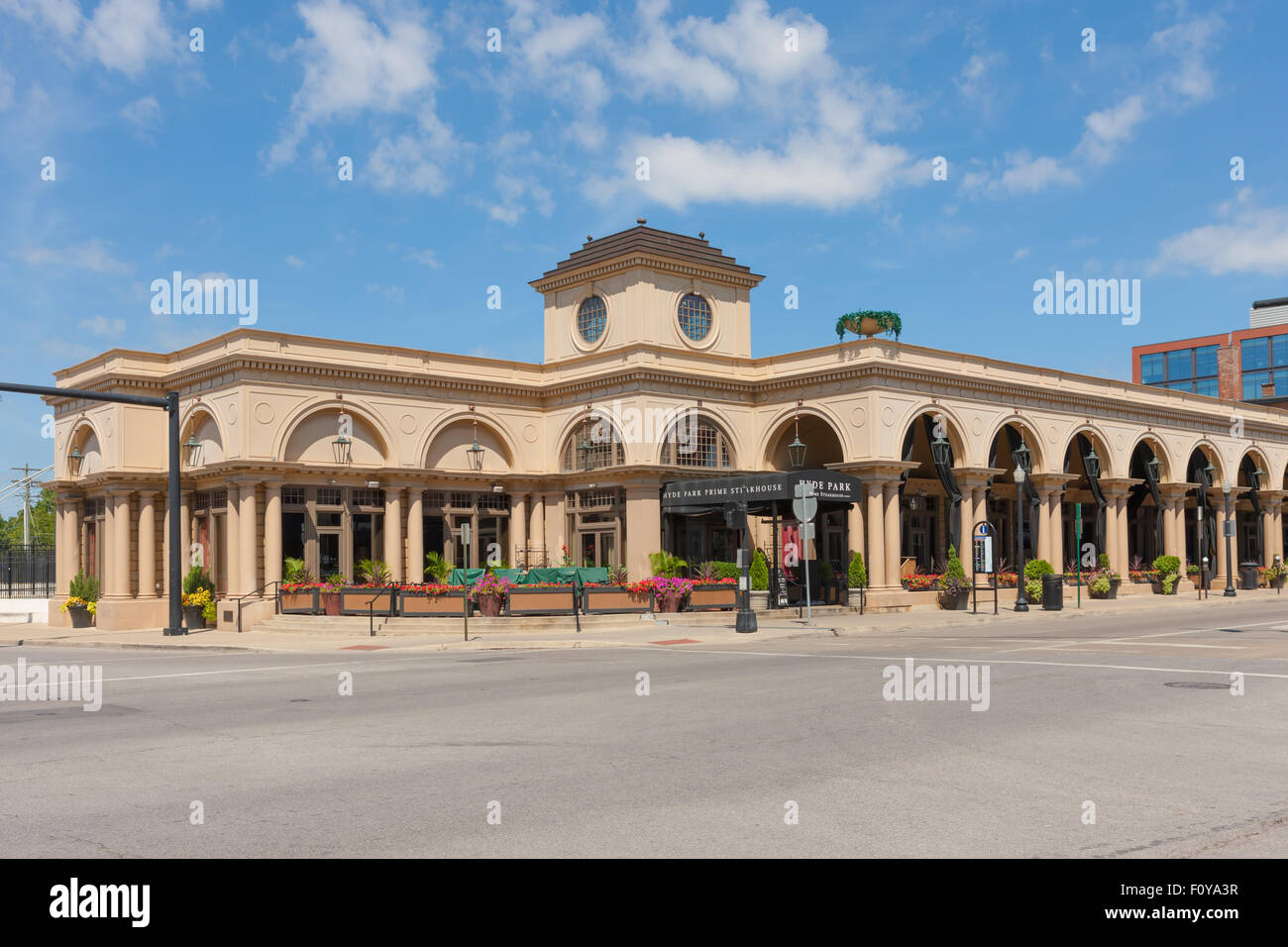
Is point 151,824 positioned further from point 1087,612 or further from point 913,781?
point 1087,612

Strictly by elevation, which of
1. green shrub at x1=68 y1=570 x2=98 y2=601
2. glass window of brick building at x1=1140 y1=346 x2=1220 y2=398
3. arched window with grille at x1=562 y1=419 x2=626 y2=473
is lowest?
green shrub at x1=68 y1=570 x2=98 y2=601

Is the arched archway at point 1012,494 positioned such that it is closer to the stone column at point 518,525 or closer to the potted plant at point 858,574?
the potted plant at point 858,574

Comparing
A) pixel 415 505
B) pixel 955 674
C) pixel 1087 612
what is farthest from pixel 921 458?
pixel 955 674

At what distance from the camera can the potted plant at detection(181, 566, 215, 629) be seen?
117 feet

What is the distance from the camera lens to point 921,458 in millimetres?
45094

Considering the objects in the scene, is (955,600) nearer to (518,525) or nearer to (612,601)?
(612,601)

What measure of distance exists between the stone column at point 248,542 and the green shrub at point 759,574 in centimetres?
1475

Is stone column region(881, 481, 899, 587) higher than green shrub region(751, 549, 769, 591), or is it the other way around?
stone column region(881, 481, 899, 587)

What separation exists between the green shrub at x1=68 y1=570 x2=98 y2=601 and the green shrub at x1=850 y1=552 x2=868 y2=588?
81.2ft

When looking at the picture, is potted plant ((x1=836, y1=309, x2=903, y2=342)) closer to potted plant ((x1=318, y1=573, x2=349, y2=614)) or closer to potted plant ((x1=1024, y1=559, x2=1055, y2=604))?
potted plant ((x1=1024, y1=559, x2=1055, y2=604))

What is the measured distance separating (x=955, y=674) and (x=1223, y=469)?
42429mm

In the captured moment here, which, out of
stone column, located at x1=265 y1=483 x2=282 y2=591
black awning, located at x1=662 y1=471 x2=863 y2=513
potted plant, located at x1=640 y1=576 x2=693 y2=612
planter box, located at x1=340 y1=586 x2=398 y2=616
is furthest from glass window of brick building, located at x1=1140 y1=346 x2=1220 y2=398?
planter box, located at x1=340 y1=586 x2=398 y2=616

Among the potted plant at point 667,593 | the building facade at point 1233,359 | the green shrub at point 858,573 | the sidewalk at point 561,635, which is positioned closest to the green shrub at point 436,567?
the sidewalk at point 561,635

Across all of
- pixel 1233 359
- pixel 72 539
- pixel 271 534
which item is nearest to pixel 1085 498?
pixel 271 534
